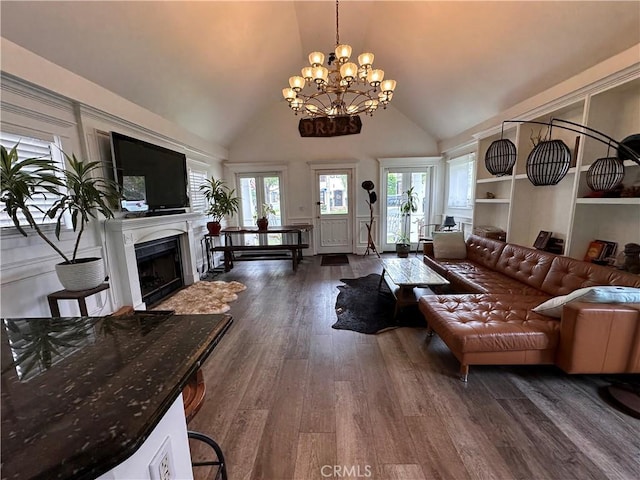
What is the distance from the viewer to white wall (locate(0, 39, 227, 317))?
6.73 feet

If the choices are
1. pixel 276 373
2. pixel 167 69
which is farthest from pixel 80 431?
pixel 167 69

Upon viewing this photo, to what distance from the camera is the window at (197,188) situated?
4.96m

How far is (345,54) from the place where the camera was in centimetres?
284

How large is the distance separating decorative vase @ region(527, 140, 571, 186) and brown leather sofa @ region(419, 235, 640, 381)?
819mm

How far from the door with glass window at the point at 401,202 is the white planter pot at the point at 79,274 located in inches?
218

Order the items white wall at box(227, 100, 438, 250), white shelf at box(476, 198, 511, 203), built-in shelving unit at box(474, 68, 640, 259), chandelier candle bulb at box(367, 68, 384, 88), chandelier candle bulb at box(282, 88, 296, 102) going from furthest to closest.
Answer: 1. white wall at box(227, 100, 438, 250)
2. white shelf at box(476, 198, 511, 203)
3. chandelier candle bulb at box(282, 88, 296, 102)
4. chandelier candle bulb at box(367, 68, 384, 88)
5. built-in shelving unit at box(474, 68, 640, 259)

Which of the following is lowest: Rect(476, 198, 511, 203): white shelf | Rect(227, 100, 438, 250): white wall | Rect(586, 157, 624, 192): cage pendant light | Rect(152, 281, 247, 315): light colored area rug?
Rect(152, 281, 247, 315): light colored area rug

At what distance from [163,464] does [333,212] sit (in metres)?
6.13

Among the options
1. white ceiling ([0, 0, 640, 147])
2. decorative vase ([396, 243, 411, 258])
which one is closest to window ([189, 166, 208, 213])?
white ceiling ([0, 0, 640, 147])

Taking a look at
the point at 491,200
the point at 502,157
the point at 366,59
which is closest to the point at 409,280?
the point at 502,157

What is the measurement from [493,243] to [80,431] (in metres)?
4.38

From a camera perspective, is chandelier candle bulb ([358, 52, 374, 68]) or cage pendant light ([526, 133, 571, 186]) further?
chandelier candle bulb ([358, 52, 374, 68])

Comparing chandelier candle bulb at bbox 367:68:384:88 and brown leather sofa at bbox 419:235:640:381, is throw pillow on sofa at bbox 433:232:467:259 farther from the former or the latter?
chandelier candle bulb at bbox 367:68:384:88

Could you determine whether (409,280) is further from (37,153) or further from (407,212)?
(407,212)
